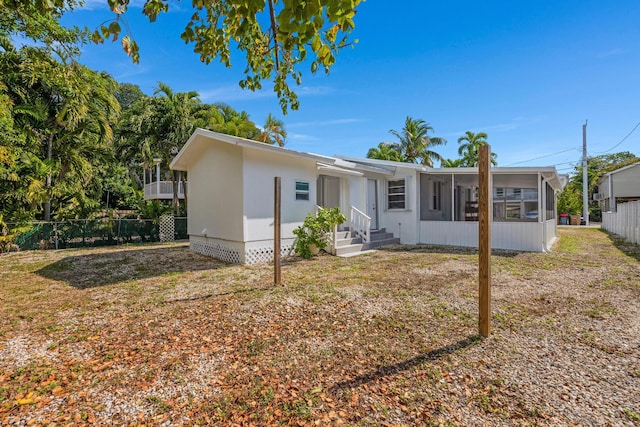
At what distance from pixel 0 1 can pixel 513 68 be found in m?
13.7

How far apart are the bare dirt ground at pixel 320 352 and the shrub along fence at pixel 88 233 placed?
20.9 feet

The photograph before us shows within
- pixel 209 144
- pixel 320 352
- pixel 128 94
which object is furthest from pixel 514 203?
pixel 128 94

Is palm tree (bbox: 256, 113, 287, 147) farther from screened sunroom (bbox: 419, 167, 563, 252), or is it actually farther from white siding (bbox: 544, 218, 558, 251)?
white siding (bbox: 544, 218, 558, 251)

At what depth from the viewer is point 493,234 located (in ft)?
38.0

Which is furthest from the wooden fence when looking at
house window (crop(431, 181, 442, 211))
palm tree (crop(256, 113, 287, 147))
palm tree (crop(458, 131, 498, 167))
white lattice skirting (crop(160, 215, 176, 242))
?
white lattice skirting (crop(160, 215, 176, 242))

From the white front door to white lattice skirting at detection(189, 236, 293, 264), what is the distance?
4.22m

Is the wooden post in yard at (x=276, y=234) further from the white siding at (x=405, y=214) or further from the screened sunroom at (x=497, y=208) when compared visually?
the screened sunroom at (x=497, y=208)

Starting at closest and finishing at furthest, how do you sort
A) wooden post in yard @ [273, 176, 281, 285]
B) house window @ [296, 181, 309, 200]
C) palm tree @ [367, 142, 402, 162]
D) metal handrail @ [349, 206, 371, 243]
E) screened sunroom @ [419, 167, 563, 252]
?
wooden post in yard @ [273, 176, 281, 285] → house window @ [296, 181, 309, 200] → screened sunroom @ [419, 167, 563, 252] → metal handrail @ [349, 206, 371, 243] → palm tree @ [367, 142, 402, 162]

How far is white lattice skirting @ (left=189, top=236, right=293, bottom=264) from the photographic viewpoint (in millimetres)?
8820

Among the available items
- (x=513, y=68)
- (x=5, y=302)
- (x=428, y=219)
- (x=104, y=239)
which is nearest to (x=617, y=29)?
(x=513, y=68)

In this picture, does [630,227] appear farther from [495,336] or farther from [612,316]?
[495,336]

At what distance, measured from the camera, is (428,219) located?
1329 centimetres

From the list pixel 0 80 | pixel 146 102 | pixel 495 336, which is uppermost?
pixel 146 102

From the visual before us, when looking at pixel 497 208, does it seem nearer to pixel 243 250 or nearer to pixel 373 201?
pixel 373 201
